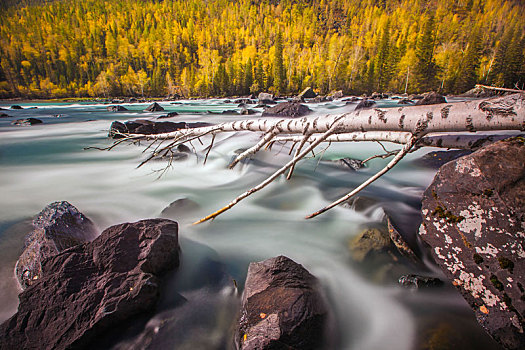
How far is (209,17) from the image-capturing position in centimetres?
11744

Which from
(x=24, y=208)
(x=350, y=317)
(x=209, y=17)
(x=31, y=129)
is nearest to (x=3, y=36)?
(x=209, y=17)

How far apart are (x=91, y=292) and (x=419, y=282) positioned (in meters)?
2.84

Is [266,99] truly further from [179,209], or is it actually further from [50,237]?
[50,237]

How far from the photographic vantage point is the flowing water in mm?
1793

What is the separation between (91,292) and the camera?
1.73 metres

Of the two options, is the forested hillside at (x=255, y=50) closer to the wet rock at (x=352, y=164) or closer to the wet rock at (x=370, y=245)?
the wet rock at (x=352, y=164)

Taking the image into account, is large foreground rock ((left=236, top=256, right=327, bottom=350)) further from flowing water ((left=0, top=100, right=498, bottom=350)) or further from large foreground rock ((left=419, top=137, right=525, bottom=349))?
large foreground rock ((left=419, top=137, right=525, bottom=349))

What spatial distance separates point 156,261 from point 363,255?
223cm

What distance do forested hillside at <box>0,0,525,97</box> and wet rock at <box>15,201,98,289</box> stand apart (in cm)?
4742

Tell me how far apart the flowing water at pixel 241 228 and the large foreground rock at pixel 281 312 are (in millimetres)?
260

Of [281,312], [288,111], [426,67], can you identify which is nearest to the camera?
[281,312]

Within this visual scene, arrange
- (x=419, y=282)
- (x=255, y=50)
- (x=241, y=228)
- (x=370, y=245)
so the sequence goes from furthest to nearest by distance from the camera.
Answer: (x=255, y=50)
(x=241, y=228)
(x=370, y=245)
(x=419, y=282)

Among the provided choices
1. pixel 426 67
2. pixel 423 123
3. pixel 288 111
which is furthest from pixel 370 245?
pixel 426 67

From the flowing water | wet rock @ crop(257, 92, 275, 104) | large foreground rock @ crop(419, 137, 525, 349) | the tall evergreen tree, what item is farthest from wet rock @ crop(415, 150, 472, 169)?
the tall evergreen tree
